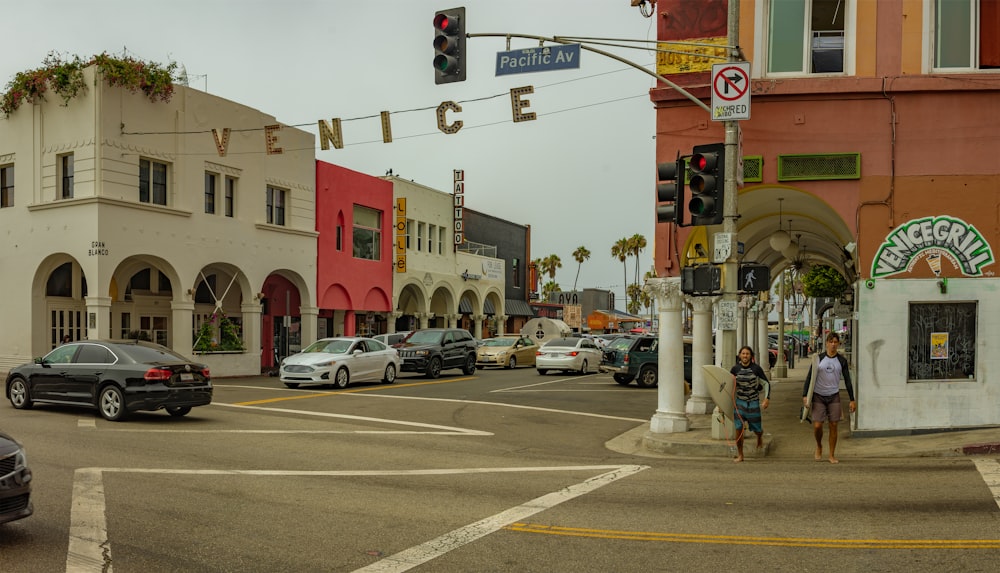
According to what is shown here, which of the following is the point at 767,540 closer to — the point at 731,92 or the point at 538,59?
the point at 731,92

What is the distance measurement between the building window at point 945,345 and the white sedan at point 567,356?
750 inches

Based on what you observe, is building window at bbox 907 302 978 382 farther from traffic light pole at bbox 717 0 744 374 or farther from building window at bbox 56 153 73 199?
building window at bbox 56 153 73 199

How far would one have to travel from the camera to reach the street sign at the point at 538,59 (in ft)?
44.2

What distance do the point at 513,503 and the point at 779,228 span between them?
15405 millimetres

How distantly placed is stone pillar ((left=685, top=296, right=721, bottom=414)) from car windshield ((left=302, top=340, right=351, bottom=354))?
10.6m

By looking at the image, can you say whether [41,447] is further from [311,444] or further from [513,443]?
[513,443]

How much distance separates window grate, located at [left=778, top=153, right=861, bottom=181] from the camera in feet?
47.6

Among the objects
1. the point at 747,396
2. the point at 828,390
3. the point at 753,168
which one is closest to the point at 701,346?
the point at 753,168

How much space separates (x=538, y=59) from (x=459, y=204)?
33.6m

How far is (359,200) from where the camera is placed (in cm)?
3897

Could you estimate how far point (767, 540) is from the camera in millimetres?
7402

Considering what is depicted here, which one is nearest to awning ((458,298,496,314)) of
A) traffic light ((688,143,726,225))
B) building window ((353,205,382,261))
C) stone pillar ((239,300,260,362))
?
building window ((353,205,382,261))

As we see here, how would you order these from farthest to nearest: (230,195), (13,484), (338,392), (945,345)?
(230,195) → (338,392) → (945,345) → (13,484)

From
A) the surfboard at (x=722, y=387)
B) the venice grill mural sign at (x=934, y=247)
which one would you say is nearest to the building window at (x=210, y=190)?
the surfboard at (x=722, y=387)
